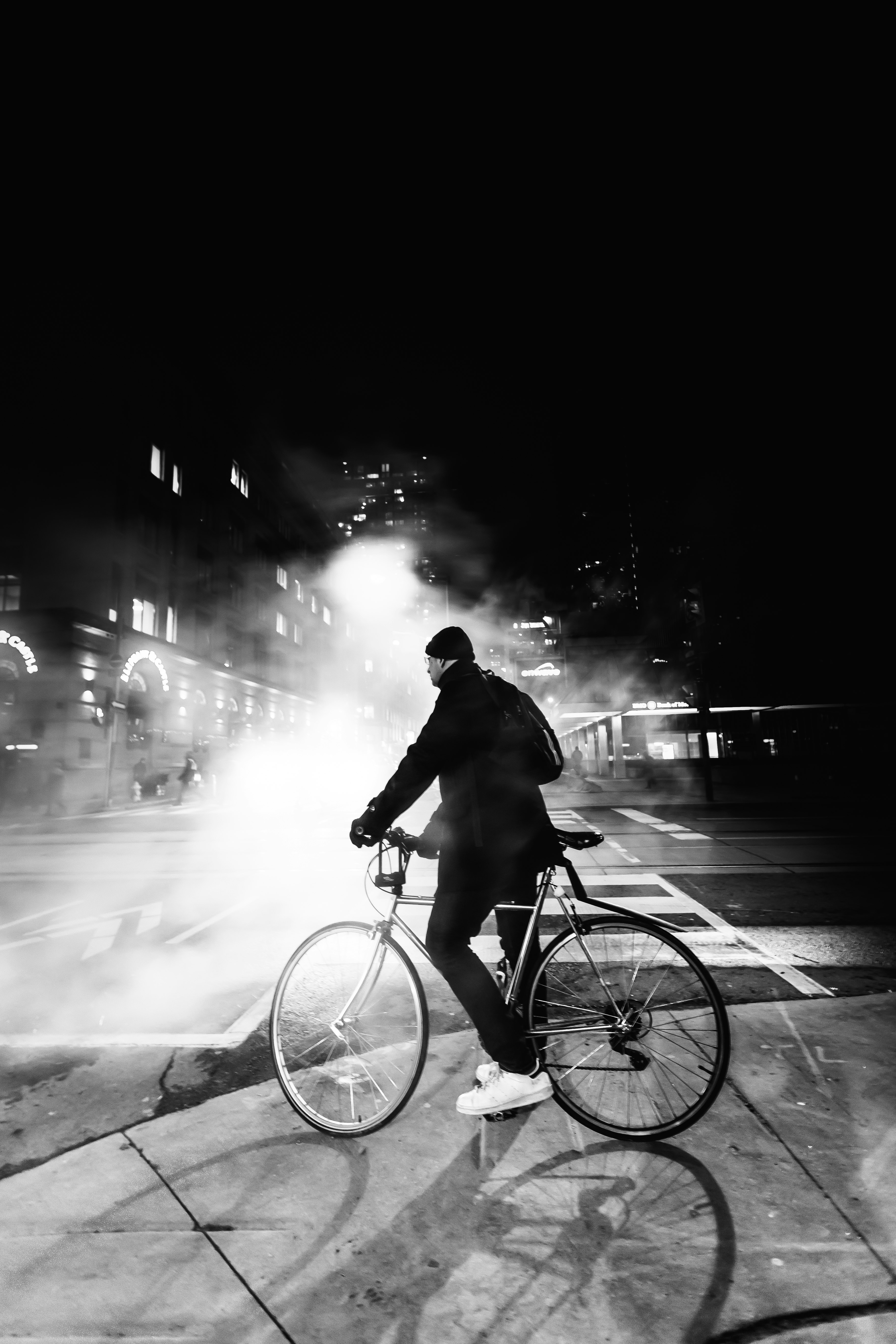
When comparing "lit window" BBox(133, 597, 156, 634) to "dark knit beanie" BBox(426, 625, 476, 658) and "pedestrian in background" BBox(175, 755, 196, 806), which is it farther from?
"dark knit beanie" BBox(426, 625, 476, 658)

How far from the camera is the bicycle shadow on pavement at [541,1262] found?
1868mm

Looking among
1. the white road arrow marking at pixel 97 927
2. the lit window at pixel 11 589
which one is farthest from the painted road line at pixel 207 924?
the lit window at pixel 11 589

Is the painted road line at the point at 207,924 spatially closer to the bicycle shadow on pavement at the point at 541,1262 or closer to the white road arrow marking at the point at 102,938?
the white road arrow marking at the point at 102,938

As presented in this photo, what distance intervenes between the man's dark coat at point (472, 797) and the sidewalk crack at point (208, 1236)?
1.39 m

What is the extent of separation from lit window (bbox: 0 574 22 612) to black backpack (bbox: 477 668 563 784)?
117 ft

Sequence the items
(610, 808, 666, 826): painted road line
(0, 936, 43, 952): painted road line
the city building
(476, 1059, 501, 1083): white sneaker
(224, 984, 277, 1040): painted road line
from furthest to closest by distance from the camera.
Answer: the city building, (610, 808, 666, 826): painted road line, (0, 936, 43, 952): painted road line, (224, 984, 277, 1040): painted road line, (476, 1059, 501, 1083): white sneaker

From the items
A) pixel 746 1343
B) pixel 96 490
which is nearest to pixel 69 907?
pixel 746 1343

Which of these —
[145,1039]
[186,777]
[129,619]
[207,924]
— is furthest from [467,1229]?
[129,619]

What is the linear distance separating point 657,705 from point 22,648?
90.9 ft

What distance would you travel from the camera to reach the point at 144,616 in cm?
3656

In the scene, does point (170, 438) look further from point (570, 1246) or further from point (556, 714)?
point (570, 1246)

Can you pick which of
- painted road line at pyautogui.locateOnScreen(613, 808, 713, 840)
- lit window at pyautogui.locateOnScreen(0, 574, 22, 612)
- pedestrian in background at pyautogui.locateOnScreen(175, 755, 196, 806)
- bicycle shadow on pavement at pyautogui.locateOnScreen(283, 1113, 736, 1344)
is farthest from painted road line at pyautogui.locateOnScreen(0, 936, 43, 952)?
lit window at pyautogui.locateOnScreen(0, 574, 22, 612)

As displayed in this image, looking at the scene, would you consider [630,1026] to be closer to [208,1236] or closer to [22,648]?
[208,1236]

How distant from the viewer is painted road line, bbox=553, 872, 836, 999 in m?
4.84
